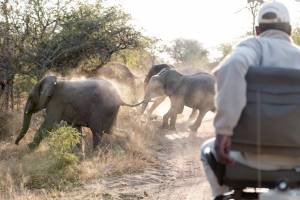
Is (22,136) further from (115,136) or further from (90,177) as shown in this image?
(90,177)

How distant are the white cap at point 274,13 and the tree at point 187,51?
5548 cm

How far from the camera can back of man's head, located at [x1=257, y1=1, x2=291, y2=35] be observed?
3779 mm

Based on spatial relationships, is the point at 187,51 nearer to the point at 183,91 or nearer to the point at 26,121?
the point at 183,91

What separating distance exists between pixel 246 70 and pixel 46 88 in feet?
30.0

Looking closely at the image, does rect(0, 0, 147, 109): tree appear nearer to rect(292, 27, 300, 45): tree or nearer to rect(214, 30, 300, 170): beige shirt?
rect(292, 27, 300, 45): tree

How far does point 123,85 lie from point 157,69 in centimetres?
141

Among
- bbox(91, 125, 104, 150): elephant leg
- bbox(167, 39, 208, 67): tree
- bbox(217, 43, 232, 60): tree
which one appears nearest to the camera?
bbox(91, 125, 104, 150): elephant leg

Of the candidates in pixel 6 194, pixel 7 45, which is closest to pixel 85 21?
pixel 7 45

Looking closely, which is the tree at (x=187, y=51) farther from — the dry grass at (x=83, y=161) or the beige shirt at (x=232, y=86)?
the beige shirt at (x=232, y=86)

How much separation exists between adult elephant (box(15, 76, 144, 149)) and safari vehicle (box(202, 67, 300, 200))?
8.66 metres

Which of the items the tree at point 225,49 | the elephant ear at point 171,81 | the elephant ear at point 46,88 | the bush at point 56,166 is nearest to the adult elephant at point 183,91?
the elephant ear at point 171,81

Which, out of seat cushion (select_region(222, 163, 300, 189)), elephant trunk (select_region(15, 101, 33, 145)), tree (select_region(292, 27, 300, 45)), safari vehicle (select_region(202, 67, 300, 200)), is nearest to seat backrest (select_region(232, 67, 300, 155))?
safari vehicle (select_region(202, 67, 300, 200))

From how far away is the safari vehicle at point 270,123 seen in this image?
3.54 metres

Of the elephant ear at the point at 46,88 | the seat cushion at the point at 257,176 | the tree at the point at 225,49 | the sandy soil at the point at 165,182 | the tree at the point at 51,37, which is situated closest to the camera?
the seat cushion at the point at 257,176
